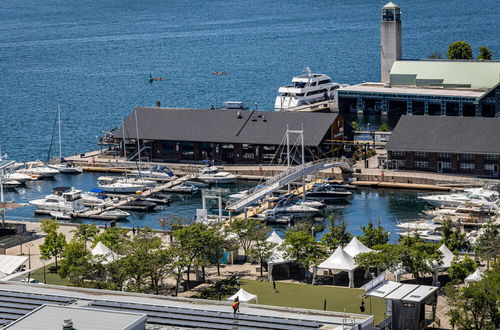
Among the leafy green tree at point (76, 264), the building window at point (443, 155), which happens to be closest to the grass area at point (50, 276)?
the leafy green tree at point (76, 264)

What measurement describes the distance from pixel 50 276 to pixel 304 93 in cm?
6094

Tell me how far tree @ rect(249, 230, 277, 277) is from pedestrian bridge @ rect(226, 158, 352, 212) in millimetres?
12370

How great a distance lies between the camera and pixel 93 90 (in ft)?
471

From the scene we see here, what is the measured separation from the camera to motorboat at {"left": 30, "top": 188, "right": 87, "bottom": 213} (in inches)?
3024

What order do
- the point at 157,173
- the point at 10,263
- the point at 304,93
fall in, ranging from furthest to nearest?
the point at 304,93 → the point at 157,173 → the point at 10,263

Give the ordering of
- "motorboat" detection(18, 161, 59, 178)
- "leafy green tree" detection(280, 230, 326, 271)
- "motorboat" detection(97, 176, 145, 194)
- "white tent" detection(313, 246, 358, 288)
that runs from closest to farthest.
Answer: "white tent" detection(313, 246, 358, 288), "leafy green tree" detection(280, 230, 326, 271), "motorboat" detection(97, 176, 145, 194), "motorboat" detection(18, 161, 59, 178)

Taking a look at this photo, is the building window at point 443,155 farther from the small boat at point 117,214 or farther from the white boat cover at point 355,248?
the white boat cover at point 355,248

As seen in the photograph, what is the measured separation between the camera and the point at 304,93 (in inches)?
4540

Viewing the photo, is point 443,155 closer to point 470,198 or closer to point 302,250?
point 470,198

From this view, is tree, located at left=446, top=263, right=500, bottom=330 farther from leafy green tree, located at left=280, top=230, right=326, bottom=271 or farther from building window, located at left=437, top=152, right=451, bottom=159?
building window, located at left=437, top=152, right=451, bottom=159

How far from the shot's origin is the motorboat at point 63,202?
3024 inches

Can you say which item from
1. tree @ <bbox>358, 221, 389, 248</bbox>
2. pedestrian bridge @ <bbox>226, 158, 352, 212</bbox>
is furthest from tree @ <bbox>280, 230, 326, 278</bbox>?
pedestrian bridge @ <bbox>226, 158, 352, 212</bbox>

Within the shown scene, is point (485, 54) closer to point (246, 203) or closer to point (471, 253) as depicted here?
point (246, 203)

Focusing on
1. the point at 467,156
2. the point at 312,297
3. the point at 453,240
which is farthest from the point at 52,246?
the point at 467,156
